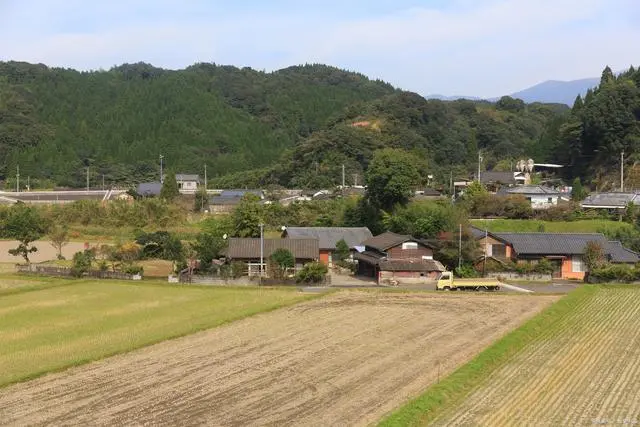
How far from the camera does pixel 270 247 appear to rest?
32.0 meters

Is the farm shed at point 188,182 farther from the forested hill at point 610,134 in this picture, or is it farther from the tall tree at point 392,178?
the forested hill at point 610,134

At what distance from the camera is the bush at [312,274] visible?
28.8 meters

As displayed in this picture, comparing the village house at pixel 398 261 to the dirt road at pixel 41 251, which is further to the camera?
the dirt road at pixel 41 251

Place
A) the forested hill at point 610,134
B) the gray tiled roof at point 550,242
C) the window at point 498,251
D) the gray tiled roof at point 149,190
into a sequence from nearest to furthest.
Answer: the gray tiled roof at point 550,242 → the window at point 498,251 → the forested hill at point 610,134 → the gray tiled roof at point 149,190

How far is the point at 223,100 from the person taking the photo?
114 meters

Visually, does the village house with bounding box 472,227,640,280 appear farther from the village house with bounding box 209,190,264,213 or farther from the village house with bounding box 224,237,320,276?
the village house with bounding box 209,190,264,213

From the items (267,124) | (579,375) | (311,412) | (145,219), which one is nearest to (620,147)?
(145,219)

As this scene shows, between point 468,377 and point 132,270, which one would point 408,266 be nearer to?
point 132,270

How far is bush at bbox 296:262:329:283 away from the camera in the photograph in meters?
28.8

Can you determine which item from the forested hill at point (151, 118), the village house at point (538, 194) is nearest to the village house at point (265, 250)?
the village house at point (538, 194)

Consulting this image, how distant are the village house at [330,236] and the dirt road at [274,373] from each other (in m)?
13.4

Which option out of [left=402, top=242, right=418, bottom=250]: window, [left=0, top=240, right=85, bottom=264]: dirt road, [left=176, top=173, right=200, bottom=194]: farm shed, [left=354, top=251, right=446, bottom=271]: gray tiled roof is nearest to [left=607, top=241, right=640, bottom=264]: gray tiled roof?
[left=354, top=251, right=446, bottom=271]: gray tiled roof

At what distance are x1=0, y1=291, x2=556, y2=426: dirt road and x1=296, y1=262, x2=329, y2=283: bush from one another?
21.3 ft

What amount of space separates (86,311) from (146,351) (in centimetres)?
626
